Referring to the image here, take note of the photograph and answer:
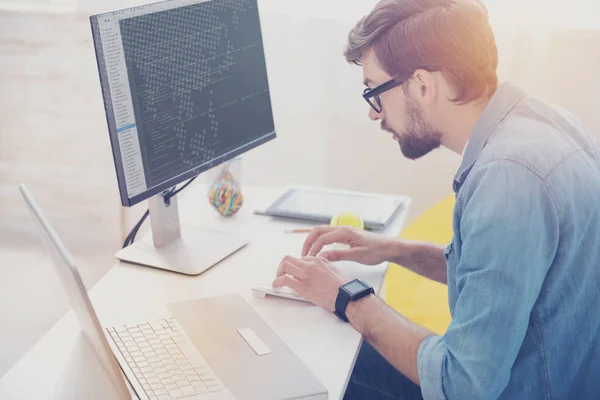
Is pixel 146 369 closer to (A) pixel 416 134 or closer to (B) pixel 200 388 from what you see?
(B) pixel 200 388

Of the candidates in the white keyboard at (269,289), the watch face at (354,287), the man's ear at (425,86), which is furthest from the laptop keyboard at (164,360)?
the man's ear at (425,86)

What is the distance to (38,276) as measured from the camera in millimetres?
1627

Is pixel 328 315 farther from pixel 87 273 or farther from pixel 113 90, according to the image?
pixel 87 273

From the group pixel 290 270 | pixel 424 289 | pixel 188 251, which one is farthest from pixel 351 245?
pixel 424 289

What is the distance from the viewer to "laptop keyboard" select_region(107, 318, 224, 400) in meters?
1.01

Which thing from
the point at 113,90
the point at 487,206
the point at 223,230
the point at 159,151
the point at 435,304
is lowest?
the point at 435,304

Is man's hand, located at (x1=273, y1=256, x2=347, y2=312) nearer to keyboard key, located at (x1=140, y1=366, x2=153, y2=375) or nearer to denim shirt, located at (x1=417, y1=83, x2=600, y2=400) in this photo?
denim shirt, located at (x1=417, y1=83, x2=600, y2=400)

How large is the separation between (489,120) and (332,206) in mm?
602

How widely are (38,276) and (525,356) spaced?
3.62 ft

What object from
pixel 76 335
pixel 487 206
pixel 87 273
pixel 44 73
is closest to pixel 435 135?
pixel 487 206

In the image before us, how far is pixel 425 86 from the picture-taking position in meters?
1.25

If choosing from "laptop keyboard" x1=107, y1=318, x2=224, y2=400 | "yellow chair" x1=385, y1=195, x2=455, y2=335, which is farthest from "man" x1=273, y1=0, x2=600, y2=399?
"yellow chair" x1=385, y1=195, x2=455, y2=335

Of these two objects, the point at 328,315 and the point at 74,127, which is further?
the point at 74,127

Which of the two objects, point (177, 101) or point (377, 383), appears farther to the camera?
point (377, 383)
